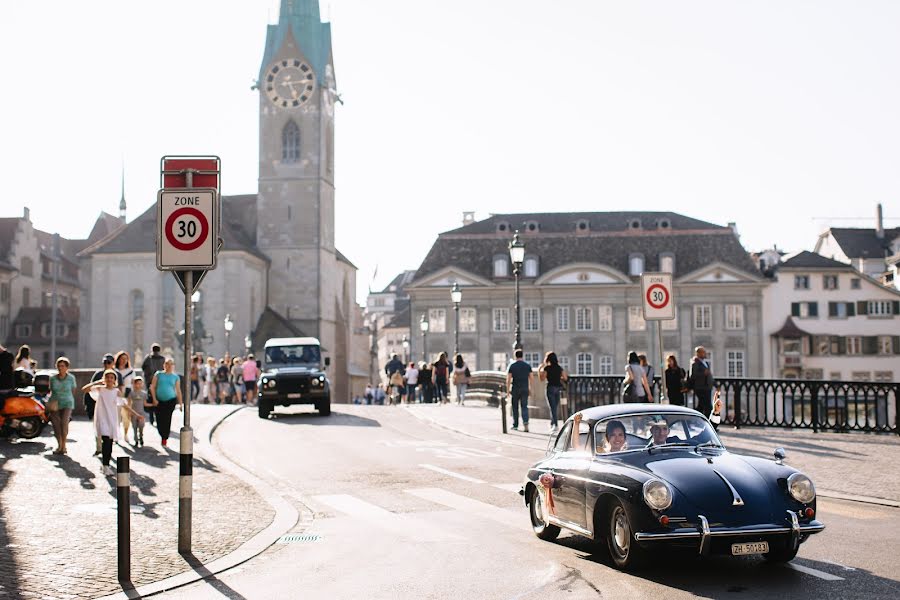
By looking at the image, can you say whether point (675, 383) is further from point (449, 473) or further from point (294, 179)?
point (294, 179)

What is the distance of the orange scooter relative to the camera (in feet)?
70.6

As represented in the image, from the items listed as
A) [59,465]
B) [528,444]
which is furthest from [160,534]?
[528,444]

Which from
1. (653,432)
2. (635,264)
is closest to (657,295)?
(653,432)

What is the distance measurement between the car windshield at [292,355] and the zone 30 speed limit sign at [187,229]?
23547 mm

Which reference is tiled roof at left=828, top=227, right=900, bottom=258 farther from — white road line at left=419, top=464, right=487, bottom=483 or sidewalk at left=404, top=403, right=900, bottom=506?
white road line at left=419, top=464, right=487, bottom=483

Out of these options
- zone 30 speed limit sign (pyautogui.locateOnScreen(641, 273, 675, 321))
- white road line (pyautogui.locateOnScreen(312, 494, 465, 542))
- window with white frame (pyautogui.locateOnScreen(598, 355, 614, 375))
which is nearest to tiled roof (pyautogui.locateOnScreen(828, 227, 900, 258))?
window with white frame (pyautogui.locateOnScreen(598, 355, 614, 375))

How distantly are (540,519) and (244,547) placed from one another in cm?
278

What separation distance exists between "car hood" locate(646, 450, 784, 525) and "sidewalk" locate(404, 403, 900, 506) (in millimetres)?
5069

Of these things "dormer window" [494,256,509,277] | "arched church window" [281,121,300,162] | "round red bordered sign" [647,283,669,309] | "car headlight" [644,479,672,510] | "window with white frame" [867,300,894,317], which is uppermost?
"arched church window" [281,121,300,162]

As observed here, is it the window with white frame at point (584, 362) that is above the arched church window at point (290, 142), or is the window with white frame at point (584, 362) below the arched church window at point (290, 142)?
below

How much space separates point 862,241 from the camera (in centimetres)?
10244

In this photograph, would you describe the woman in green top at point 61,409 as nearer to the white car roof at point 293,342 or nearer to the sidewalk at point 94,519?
the sidewalk at point 94,519

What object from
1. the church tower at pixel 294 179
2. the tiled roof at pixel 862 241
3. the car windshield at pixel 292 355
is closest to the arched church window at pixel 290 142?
the church tower at pixel 294 179

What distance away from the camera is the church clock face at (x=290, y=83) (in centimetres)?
8431
